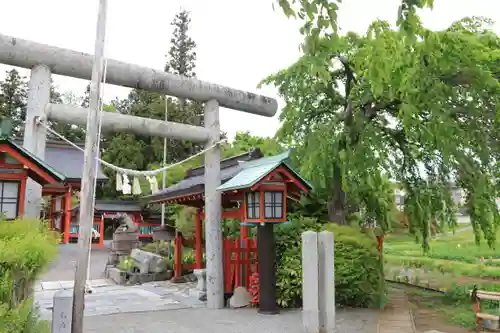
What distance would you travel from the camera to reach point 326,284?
Result: 6.63 meters

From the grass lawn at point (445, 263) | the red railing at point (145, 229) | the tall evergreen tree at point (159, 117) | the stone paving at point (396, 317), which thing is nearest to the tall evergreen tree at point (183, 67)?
the tall evergreen tree at point (159, 117)

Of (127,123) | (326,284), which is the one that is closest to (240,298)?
(326,284)

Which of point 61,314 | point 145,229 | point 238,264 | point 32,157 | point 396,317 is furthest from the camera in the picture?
point 145,229


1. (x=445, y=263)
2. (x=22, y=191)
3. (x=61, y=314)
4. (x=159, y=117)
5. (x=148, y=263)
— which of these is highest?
(x=159, y=117)

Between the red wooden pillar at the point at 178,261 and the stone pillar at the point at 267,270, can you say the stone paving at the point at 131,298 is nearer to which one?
the red wooden pillar at the point at 178,261

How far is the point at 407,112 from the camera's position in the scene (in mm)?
7109

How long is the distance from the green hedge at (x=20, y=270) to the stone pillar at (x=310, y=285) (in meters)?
3.74

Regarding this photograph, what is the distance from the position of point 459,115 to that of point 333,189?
353 centimetres

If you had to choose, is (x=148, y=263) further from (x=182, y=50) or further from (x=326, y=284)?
(x=182, y=50)

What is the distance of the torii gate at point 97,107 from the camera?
5656 millimetres

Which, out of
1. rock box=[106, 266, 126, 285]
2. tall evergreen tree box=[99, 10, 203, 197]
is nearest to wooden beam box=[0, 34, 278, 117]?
rock box=[106, 266, 126, 285]

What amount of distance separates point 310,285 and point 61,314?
367 centimetres

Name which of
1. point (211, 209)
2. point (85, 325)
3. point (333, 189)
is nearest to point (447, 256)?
point (333, 189)

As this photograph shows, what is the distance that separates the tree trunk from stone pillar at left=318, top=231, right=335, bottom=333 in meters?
4.09
